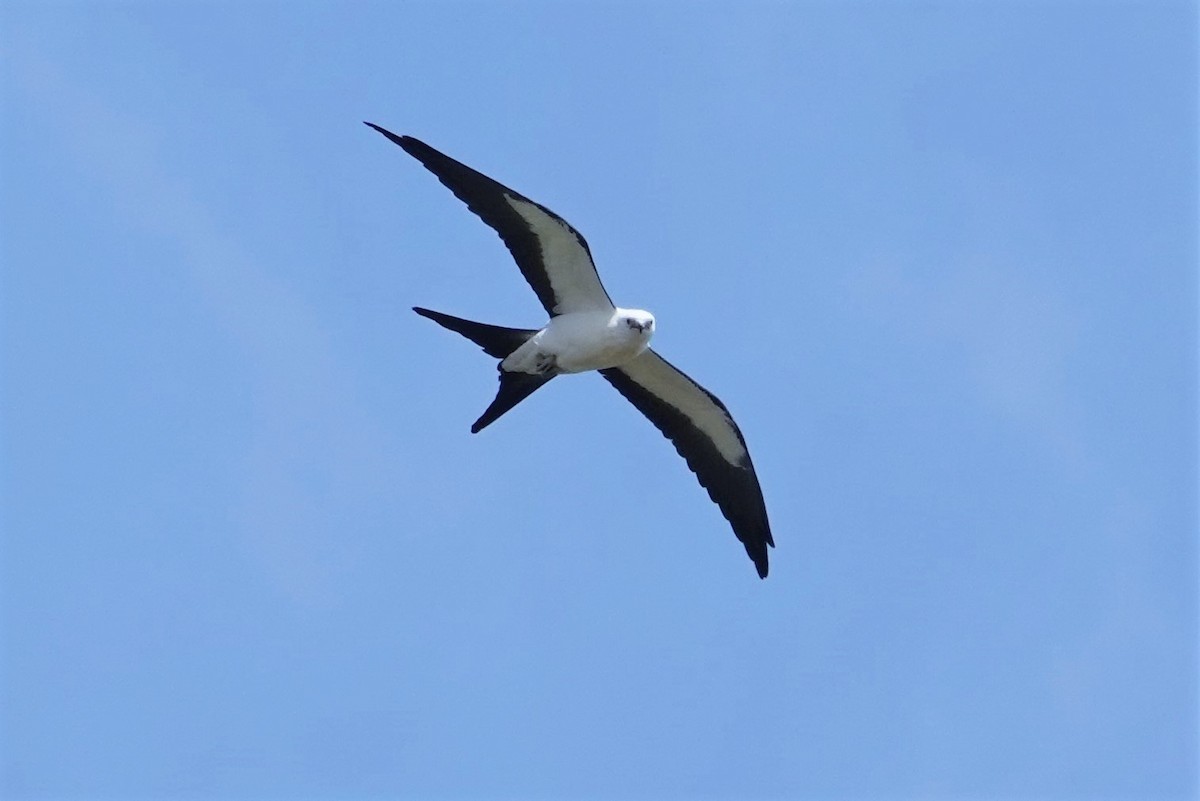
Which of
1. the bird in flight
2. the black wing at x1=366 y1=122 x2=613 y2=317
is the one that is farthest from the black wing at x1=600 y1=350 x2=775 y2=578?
the black wing at x1=366 y1=122 x2=613 y2=317

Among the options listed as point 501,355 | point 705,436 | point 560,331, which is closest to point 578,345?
point 560,331

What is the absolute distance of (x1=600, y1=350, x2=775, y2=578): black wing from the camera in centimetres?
1964

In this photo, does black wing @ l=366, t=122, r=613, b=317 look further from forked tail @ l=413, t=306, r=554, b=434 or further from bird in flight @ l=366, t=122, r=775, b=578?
forked tail @ l=413, t=306, r=554, b=434

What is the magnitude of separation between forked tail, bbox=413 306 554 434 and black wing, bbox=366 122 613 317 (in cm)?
50

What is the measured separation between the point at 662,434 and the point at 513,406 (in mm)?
1889

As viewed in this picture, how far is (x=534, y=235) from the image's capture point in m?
18.4

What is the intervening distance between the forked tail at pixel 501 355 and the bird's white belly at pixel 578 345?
86 mm

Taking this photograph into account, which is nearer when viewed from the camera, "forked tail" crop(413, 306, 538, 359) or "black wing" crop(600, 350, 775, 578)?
"forked tail" crop(413, 306, 538, 359)

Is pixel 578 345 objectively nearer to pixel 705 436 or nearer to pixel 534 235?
pixel 534 235

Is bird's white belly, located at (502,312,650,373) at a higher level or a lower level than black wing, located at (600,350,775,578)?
lower

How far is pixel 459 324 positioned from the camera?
60.7ft

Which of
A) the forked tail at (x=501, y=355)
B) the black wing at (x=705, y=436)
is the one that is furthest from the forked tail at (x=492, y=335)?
the black wing at (x=705, y=436)

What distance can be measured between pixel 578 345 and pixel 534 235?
3.57ft

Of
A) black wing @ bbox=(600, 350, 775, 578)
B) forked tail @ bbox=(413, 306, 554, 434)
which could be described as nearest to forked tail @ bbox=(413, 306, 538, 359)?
forked tail @ bbox=(413, 306, 554, 434)
